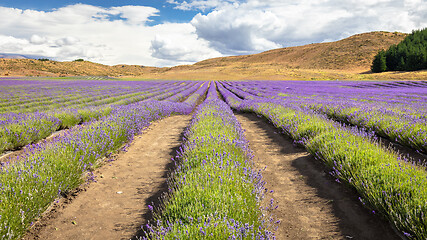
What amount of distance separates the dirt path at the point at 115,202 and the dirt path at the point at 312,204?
6.44 feet

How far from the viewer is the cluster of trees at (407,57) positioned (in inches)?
1997

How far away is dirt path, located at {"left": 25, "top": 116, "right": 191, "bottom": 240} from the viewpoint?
2.93m

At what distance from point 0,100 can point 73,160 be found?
15.5 metres

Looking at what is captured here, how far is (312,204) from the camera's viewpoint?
343 centimetres

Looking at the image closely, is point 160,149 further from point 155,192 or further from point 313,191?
point 313,191

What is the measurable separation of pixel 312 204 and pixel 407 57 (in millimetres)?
66572

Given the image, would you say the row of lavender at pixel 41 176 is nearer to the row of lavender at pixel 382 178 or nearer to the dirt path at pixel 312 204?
the dirt path at pixel 312 204

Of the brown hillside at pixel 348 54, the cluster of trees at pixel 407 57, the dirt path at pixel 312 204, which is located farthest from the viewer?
the brown hillside at pixel 348 54

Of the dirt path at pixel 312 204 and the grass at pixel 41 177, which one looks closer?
the grass at pixel 41 177

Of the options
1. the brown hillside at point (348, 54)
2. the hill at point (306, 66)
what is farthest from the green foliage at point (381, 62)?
the brown hillside at point (348, 54)

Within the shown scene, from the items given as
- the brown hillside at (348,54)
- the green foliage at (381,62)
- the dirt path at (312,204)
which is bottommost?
the dirt path at (312,204)

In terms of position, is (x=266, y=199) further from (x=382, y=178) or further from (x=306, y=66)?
(x=306, y=66)

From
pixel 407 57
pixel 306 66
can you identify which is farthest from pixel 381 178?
pixel 306 66

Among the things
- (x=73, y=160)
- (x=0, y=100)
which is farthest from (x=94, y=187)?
(x=0, y=100)
